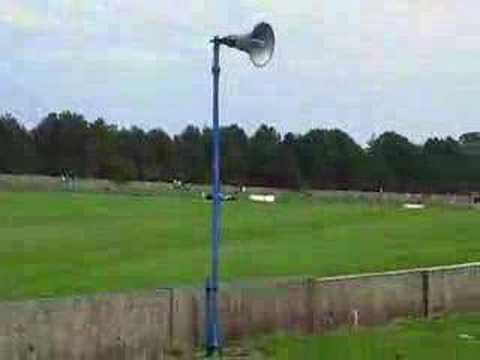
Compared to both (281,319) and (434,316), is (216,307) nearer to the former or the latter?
(281,319)

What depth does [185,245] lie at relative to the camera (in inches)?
1510

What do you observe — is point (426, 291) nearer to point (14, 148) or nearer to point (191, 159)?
point (14, 148)

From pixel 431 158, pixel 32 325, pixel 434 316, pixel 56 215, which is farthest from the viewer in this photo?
pixel 431 158

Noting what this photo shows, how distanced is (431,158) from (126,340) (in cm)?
15317

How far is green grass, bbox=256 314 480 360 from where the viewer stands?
15117 mm

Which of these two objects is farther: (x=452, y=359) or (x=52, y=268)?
(x=52, y=268)

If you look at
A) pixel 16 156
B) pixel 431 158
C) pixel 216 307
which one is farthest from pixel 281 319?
pixel 431 158

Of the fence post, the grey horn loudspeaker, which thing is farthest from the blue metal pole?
the fence post

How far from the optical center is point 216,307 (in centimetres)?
1548

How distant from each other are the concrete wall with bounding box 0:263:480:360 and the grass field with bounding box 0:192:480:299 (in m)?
5.48

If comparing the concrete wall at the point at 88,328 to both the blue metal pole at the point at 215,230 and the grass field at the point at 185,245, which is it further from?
the grass field at the point at 185,245

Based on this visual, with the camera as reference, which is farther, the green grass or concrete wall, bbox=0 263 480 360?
the green grass

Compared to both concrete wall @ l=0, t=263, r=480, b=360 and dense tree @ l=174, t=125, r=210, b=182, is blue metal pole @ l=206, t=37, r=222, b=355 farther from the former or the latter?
dense tree @ l=174, t=125, r=210, b=182

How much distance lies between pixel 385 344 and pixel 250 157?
143 metres
